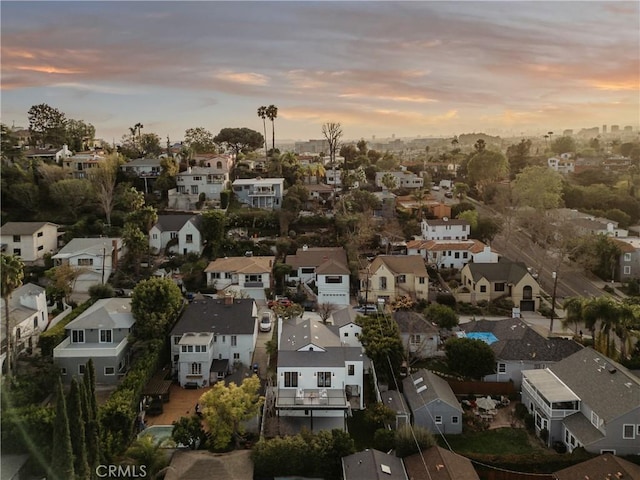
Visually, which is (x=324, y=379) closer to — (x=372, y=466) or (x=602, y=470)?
(x=372, y=466)

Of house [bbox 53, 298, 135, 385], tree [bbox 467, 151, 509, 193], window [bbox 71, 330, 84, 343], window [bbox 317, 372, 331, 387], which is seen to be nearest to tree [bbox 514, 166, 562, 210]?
tree [bbox 467, 151, 509, 193]

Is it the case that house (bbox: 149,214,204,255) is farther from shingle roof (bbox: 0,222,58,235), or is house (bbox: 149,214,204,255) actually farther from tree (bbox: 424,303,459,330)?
tree (bbox: 424,303,459,330)

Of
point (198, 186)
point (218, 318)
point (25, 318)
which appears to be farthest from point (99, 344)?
point (198, 186)

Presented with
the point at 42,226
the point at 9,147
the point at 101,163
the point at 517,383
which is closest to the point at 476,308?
the point at 517,383

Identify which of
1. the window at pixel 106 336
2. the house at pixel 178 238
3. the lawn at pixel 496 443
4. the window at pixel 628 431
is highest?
the house at pixel 178 238

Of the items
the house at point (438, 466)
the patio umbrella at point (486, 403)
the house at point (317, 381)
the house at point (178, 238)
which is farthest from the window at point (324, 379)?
the house at point (178, 238)

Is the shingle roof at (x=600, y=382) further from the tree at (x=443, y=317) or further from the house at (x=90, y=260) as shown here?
the house at (x=90, y=260)

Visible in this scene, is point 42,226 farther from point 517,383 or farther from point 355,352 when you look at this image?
point 517,383
